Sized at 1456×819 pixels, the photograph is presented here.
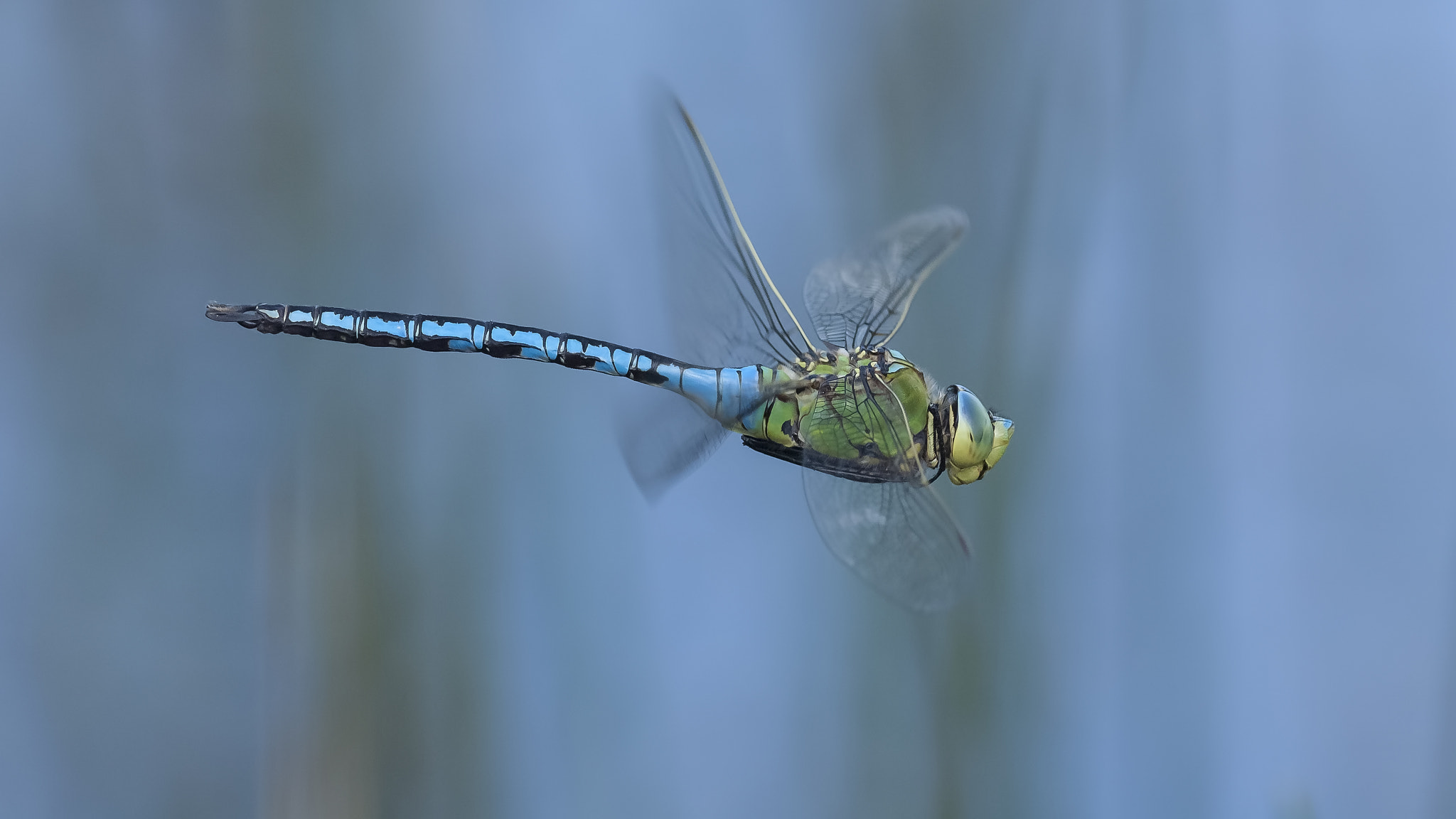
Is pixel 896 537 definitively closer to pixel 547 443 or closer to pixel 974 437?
pixel 974 437

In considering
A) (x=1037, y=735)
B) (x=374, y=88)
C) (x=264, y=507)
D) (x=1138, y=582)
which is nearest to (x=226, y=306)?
(x=264, y=507)

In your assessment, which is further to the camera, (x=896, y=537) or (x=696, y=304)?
(x=696, y=304)

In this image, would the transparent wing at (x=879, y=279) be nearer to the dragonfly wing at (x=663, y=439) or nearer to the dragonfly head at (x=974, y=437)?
the dragonfly head at (x=974, y=437)

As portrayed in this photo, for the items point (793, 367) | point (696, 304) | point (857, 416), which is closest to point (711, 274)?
point (696, 304)

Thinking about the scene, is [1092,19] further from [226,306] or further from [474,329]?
[226,306]

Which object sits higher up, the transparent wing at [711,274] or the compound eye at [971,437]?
the transparent wing at [711,274]

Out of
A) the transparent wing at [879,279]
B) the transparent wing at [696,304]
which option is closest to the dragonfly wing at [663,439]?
the transparent wing at [696,304]
